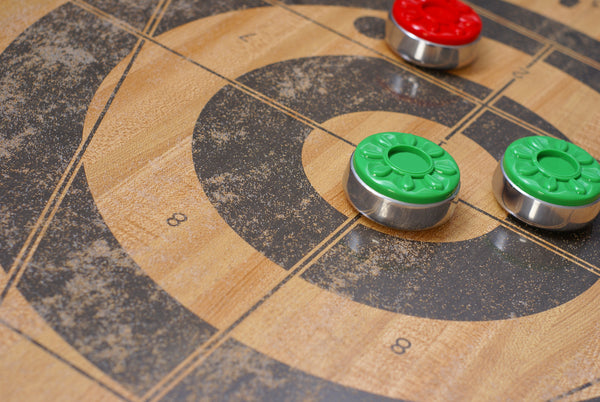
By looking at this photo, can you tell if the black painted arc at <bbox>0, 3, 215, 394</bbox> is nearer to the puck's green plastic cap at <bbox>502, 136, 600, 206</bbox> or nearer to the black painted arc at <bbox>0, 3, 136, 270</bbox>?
the black painted arc at <bbox>0, 3, 136, 270</bbox>

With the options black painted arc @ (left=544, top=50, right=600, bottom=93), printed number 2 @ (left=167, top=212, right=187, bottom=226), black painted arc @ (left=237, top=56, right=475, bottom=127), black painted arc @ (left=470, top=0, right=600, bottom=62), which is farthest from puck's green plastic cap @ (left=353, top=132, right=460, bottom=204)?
black painted arc @ (left=470, top=0, right=600, bottom=62)

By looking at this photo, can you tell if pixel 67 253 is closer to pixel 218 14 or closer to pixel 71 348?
pixel 71 348

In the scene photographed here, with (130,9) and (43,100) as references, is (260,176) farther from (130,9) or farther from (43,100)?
(130,9)

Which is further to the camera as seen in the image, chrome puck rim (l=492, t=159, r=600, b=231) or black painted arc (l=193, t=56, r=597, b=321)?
chrome puck rim (l=492, t=159, r=600, b=231)

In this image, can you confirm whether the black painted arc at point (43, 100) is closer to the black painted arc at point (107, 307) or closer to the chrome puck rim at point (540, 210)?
the black painted arc at point (107, 307)

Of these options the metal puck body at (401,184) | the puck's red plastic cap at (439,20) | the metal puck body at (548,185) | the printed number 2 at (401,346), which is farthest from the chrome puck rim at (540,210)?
the puck's red plastic cap at (439,20)
